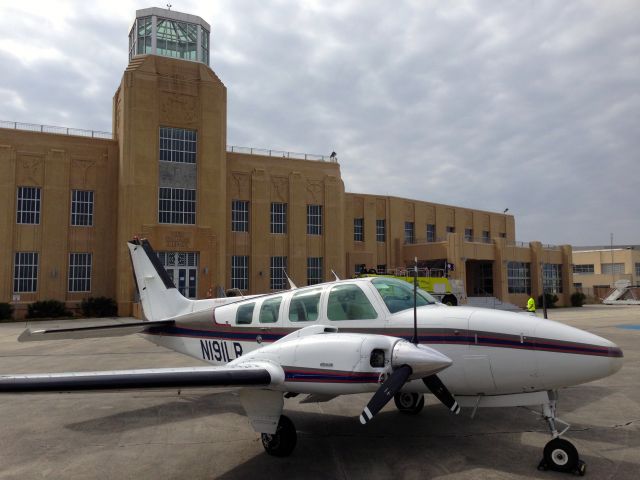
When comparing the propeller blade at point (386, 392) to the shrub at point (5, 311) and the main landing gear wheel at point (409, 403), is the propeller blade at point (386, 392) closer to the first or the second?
the main landing gear wheel at point (409, 403)

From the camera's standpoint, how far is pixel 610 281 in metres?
86.8

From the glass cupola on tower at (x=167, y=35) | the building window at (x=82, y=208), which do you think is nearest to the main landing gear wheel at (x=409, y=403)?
the building window at (x=82, y=208)

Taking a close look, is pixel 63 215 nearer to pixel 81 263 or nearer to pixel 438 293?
pixel 81 263

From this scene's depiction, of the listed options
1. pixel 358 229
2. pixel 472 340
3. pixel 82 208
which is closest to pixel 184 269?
pixel 82 208

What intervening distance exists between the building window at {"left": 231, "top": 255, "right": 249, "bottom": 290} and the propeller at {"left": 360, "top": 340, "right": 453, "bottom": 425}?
36512 mm

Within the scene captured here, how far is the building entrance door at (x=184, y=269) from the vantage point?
121ft

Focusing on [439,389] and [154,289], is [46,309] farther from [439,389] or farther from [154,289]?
[439,389]

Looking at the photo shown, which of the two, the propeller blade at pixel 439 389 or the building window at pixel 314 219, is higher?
the building window at pixel 314 219

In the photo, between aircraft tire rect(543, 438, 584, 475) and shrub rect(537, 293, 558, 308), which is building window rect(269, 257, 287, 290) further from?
aircraft tire rect(543, 438, 584, 475)

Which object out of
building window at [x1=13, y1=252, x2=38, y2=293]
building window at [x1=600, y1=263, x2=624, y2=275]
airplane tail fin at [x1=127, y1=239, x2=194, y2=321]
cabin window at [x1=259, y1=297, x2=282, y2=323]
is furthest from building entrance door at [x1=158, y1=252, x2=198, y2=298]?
building window at [x1=600, y1=263, x2=624, y2=275]

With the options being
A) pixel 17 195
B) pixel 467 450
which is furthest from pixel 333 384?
pixel 17 195

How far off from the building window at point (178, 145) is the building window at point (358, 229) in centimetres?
1998

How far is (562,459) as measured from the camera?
6477mm

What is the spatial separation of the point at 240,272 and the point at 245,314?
109 ft
